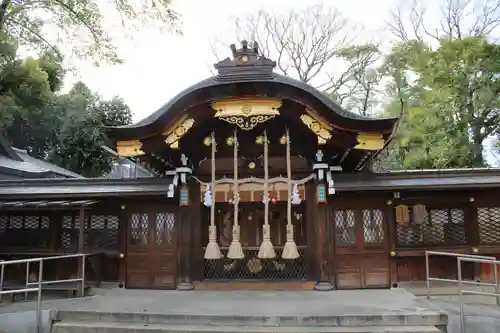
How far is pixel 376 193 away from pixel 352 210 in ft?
1.93

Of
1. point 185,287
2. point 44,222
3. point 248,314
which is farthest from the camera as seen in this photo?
point 44,222

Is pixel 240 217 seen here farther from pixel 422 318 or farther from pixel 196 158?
pixel 422 318

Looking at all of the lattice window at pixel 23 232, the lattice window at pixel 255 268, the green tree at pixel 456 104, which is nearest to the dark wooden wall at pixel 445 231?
the lattice window at pixel 255 268

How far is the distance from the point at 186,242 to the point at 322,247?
2773mm

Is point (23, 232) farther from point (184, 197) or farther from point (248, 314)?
point (248, 314)

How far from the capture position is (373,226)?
Result: 8211 millimetres

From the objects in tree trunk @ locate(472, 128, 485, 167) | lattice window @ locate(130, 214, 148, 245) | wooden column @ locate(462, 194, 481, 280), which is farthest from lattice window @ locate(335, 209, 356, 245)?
tree trunk @ locate(472, 128, 485, 167)

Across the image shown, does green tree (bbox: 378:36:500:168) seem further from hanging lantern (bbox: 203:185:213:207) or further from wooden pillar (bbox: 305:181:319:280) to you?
hanging lantern (bbox: 203:185:213:207)

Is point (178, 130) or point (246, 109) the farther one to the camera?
point (178, 130)

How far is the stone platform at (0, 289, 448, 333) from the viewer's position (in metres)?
5.80

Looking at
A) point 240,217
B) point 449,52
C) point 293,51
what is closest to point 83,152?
point 293,51

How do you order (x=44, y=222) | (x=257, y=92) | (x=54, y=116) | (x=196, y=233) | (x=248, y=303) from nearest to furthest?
(x=248, y=303) < (x=257, y=92) < (x=196, y=233) < (x=44, y=222) < (x=54, y=116)

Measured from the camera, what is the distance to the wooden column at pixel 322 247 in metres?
7.99

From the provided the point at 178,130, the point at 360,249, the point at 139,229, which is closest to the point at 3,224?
the point at 139,229
